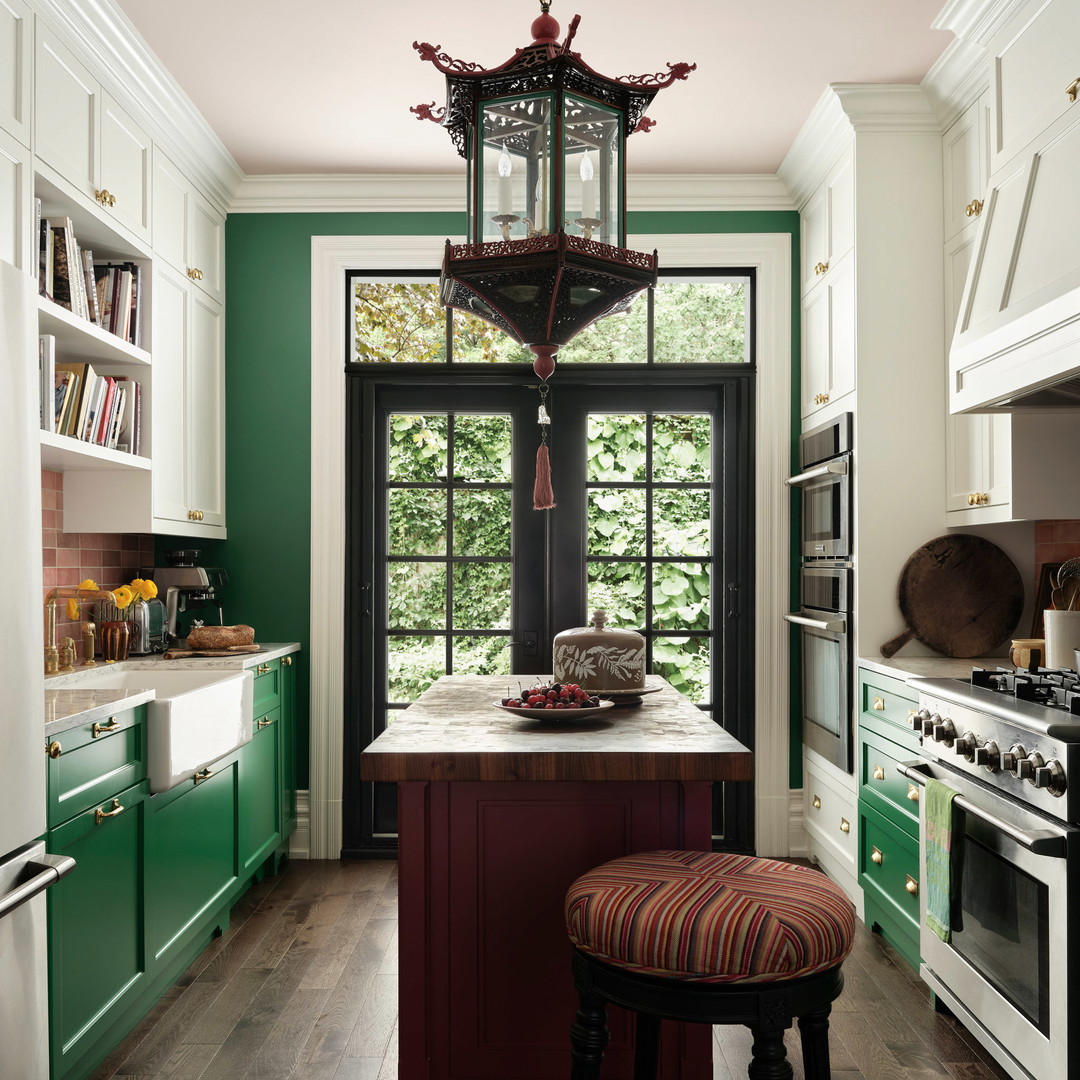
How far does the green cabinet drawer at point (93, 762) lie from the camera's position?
2.09 metres

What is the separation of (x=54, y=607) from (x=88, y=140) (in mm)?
1446

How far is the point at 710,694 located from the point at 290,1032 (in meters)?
2.32

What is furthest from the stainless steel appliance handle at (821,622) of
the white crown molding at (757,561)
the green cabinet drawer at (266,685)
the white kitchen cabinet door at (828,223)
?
the green cabinet drawer at (266,685)

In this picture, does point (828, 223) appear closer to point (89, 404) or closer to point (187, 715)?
point (89, 404)

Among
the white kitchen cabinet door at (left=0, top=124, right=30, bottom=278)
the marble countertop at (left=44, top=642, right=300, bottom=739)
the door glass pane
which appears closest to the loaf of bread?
the marble countertop at (left=44, top=642, right=300, bottom=739)

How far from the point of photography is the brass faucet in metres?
3.02

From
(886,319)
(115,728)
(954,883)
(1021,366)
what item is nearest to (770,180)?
(886,319)

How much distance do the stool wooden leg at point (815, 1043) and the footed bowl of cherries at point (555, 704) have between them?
0.78 meters

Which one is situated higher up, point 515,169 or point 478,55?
point 478,55

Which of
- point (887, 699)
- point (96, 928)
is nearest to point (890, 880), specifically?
point (887, 699)

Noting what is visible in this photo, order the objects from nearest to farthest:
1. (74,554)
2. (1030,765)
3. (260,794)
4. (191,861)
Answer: (1030,765) → (191,861) → (74,554) → (260,794)

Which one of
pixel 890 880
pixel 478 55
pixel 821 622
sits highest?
pixel 478 55

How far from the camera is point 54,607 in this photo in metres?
3.16

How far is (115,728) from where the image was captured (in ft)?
7.81
